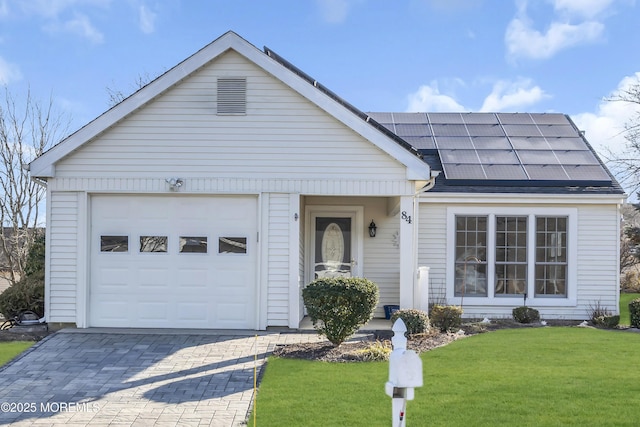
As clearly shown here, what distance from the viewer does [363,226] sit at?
49.2 feet

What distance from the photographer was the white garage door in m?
12.4

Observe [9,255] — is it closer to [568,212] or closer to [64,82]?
[64,82]

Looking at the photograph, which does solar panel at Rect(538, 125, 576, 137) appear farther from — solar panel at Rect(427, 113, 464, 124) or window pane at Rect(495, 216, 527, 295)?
window pane at Rect(495, 216, 527, 295)

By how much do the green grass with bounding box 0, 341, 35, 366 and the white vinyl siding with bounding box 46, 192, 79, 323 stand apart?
2.88 ft

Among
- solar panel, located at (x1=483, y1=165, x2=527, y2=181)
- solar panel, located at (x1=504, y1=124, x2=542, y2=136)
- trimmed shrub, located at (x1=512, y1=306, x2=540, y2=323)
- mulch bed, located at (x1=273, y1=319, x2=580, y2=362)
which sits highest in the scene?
solar panel, located at (x1=504, y1=124, x2=542, y2=136)

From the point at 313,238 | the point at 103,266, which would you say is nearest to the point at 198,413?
the point at 103,266

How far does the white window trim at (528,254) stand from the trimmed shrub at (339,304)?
15.5 feet

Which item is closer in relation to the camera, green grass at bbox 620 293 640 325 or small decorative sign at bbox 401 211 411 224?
small decorative sign at bbox 401 211 411 224

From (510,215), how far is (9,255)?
17.9 m

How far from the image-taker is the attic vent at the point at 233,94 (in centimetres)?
1237

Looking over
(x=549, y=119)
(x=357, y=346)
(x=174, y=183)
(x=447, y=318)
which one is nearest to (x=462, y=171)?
(x=447, y=318)

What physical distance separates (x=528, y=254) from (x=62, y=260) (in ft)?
32.5

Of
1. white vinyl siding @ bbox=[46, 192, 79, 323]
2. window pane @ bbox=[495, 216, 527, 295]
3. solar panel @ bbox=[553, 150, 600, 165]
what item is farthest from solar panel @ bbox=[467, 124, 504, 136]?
white vinyl siding @ bbox=[46, 192, 79, 323]

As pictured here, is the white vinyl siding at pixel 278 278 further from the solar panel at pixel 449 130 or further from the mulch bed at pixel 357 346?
the solar panel at pixel 449 130
